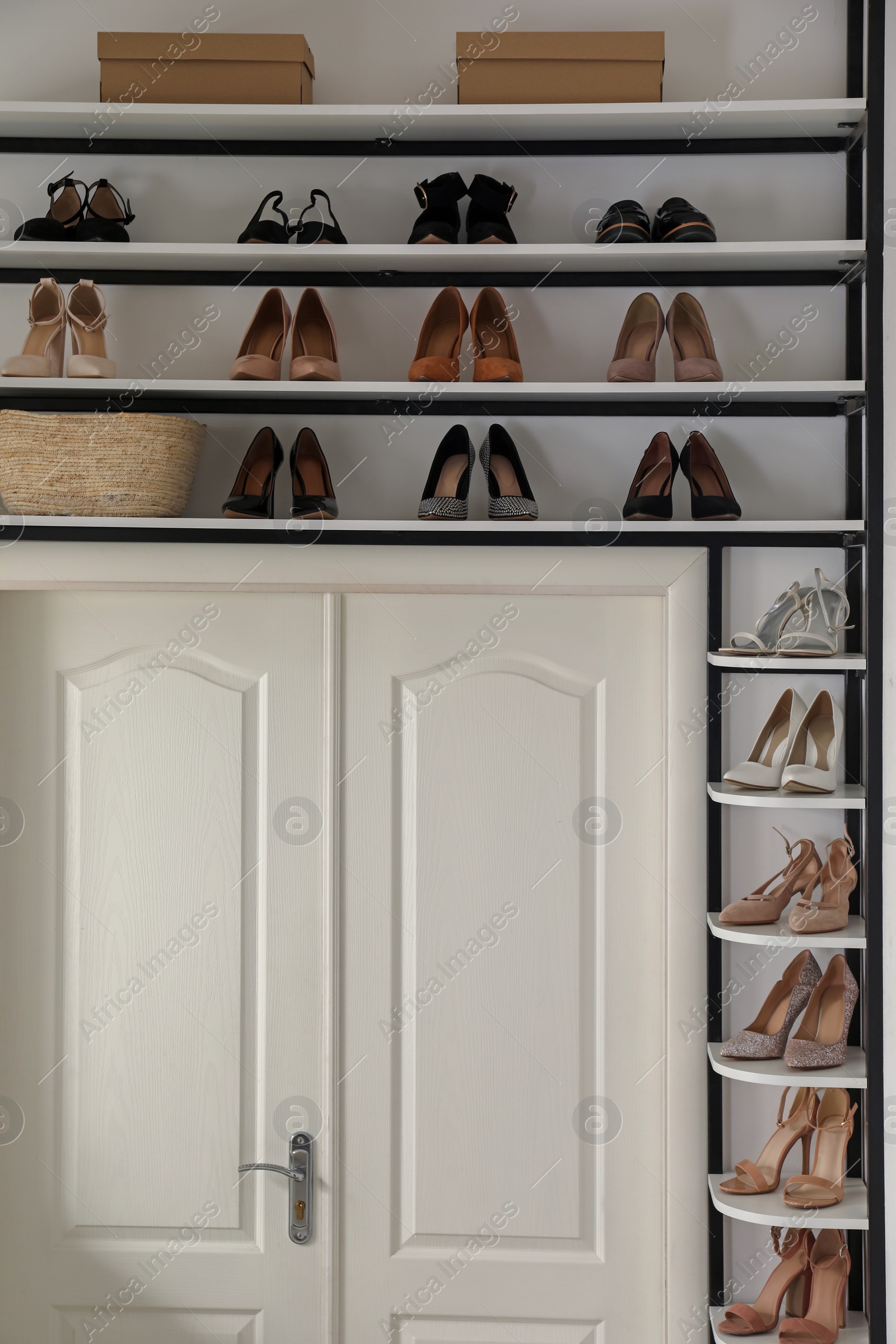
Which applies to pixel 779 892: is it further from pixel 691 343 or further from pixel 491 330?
pixel 491 330

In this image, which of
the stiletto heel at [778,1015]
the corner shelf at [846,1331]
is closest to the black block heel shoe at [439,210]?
the stiletto heel at [778,1015]

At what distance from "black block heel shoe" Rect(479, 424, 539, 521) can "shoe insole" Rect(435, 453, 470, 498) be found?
0.05 meters

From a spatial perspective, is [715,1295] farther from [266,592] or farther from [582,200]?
[582,200]

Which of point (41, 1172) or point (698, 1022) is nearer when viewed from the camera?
point (698, 1022)

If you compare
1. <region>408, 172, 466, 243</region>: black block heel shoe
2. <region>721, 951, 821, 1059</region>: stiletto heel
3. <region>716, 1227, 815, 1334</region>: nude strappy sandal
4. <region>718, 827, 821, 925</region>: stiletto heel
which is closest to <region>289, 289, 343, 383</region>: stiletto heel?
<region>408, 172, 466, 243</region>: black block heel shoe

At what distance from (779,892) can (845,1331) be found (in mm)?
800

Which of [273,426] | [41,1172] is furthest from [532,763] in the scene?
[41,1172]

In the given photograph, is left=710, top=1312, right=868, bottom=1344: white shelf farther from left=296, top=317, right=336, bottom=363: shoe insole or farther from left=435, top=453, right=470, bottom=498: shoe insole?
left=296, top=317, right=336, bottom=363: shoe insole

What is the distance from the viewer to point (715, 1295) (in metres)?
1.80

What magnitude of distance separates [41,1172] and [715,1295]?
1.38 meters

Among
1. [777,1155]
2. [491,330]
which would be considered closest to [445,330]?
[491,330]

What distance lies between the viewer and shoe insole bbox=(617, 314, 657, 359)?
1.80m

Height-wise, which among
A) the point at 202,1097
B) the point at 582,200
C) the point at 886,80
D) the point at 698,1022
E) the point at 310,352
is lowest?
the point at 202,1097

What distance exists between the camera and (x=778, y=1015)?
1810mm
